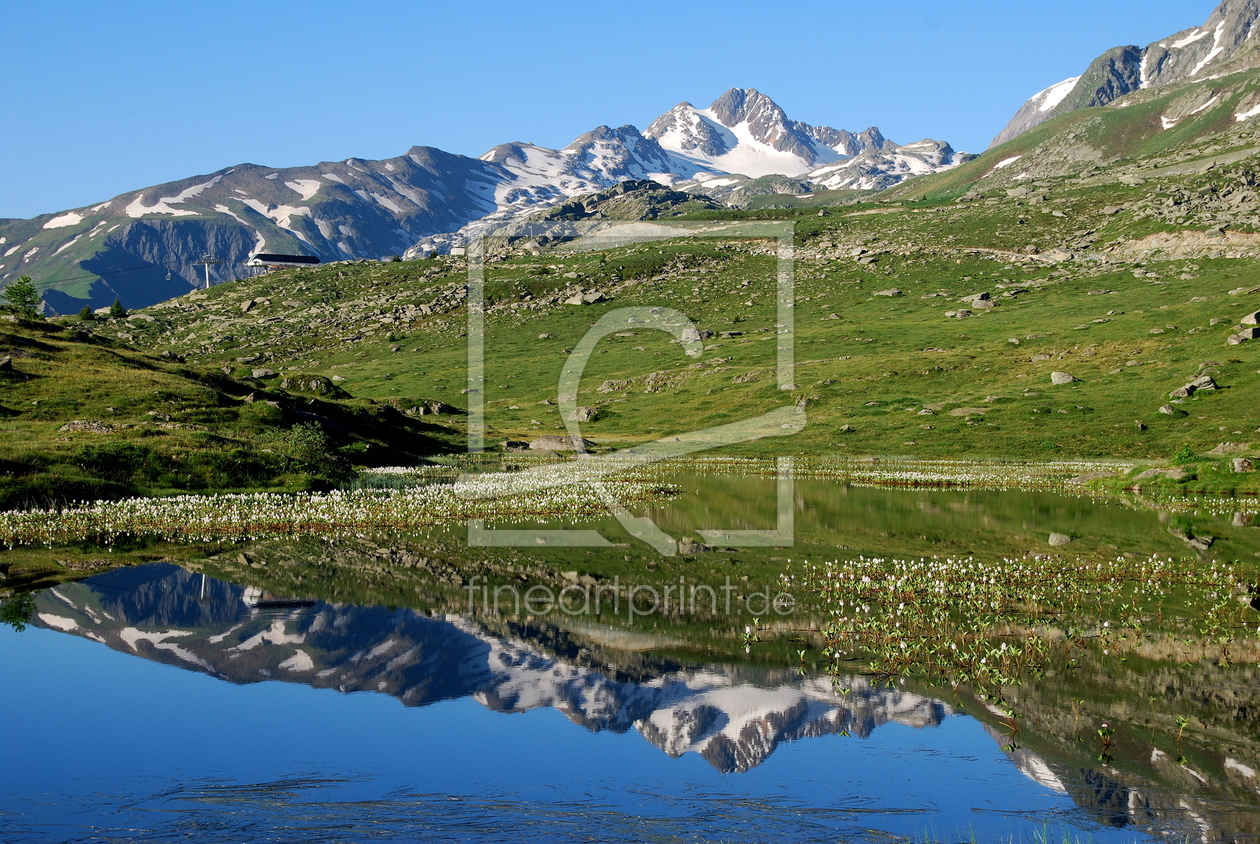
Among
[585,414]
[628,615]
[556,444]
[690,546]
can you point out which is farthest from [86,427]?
[585,414]

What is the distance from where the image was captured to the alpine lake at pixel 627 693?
980cm

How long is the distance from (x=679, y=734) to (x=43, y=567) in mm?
18860

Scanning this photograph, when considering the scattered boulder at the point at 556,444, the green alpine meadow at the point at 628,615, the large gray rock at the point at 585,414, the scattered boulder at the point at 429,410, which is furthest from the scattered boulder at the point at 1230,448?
the scattered boulder at the point at 429,410

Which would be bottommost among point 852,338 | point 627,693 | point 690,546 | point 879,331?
point 627,693

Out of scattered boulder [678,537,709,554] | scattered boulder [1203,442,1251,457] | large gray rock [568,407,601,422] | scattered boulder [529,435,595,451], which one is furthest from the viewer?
large gray rock [568,407,601,422]

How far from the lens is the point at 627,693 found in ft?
45.6

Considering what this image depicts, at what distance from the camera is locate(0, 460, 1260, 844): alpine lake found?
9797 mm

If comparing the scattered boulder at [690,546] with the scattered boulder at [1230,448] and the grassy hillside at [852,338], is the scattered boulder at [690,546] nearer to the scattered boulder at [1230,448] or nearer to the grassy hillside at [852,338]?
the grassy hillside at [852,338]

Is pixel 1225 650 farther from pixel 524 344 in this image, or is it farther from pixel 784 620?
pixel 524 344

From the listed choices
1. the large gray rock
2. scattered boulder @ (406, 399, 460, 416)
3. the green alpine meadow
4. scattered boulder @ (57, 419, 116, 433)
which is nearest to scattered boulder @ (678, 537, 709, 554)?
the green alpine meadow

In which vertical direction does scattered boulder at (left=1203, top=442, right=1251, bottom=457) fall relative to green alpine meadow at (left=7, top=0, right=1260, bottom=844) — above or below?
above

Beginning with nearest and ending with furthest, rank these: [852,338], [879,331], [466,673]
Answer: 1. [466,673]
2. [852,338]
3. [879,331]

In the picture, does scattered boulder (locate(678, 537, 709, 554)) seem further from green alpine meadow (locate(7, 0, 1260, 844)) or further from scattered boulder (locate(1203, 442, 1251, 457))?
scattered boulder (locate(1203, 442, 1251, 457))

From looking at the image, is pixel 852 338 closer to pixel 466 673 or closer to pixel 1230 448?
pixel 1230 448
